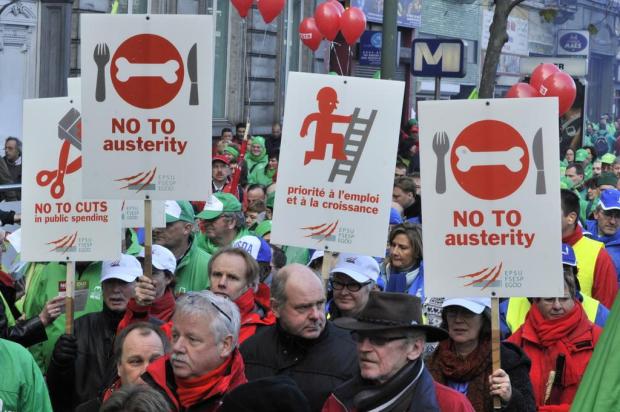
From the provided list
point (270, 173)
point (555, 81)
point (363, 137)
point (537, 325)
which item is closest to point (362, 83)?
point (363, 137)

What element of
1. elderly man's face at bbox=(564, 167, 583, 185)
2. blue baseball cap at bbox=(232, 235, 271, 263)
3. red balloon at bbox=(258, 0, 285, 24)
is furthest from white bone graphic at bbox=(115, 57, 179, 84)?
red balloon at bbox=(258, 0, 285, 24)

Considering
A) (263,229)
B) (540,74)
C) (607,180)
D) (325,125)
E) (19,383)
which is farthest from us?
(540,74)

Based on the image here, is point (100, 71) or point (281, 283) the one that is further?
point (100, 71)

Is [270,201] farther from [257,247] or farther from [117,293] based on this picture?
[117,293]

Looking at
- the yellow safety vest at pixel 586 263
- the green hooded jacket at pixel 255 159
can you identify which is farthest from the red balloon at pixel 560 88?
the yellow safety vest at pixel 586 263

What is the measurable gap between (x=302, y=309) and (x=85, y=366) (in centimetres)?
132

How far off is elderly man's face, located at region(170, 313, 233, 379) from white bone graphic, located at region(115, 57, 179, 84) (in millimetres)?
1799

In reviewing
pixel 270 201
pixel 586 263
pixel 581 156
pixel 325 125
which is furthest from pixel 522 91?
pixel 325 125

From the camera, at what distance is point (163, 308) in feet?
22.7

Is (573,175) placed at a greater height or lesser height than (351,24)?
lesser

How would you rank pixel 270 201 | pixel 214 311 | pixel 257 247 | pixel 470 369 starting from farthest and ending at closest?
pixel 270 201 → pixel 257 247 → pixel 470 369 → pixel 214 311

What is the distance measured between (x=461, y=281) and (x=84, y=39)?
2.10 m

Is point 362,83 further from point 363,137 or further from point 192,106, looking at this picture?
point 192,106

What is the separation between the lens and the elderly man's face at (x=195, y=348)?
496 centimetres
